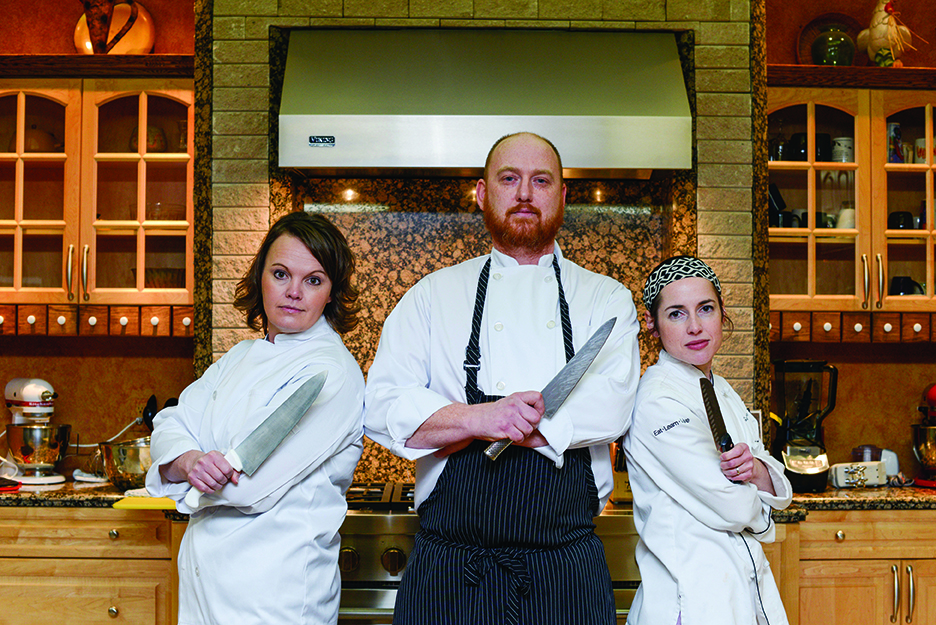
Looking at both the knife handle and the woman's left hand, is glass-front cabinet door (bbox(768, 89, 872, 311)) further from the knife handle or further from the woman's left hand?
the knife handle

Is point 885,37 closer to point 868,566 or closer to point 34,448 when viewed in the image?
point 868,566

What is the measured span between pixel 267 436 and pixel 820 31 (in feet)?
9.53

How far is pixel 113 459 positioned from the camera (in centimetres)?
258

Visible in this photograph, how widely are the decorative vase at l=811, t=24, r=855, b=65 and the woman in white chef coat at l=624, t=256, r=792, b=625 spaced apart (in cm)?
192

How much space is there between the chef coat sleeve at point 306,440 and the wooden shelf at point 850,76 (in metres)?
2.16

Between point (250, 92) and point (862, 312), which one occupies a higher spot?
point (250, 92)

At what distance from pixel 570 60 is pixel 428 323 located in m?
1.27

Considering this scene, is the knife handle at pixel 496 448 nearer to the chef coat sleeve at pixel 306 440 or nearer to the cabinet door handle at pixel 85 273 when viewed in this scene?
the chef coat sleeve at pixel 306 440

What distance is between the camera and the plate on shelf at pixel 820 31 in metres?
3.10

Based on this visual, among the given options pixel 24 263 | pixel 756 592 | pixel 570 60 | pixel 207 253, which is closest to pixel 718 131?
pixel 570 60

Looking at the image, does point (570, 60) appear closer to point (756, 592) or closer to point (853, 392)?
point (756, 592)

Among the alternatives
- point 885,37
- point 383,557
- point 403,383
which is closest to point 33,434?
point 383,557

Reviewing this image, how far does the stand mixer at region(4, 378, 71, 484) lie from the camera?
2.75 m

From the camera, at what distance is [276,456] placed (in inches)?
53.3
